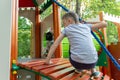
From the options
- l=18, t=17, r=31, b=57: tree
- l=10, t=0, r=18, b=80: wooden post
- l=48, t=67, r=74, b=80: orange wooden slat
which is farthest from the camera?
l=18, t=17, r=31, b=57: tree

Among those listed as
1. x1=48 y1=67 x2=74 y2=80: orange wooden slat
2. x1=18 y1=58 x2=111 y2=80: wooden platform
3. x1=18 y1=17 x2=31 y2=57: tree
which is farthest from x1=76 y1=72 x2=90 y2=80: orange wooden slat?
x1=18 y1=17 x2=31 y2=57: tree

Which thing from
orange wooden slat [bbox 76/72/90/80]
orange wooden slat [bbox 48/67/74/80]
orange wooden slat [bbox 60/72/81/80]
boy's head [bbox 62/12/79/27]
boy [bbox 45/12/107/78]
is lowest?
orange wooden slat [bbox 76/72/90/80]

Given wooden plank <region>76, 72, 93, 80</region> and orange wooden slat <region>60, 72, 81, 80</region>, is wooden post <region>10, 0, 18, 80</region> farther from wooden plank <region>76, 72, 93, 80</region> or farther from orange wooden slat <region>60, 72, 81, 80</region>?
wooden plank <region>76, 72, 93, 80</region>


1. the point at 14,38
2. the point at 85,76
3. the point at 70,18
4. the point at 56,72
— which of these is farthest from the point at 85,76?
the point at 14,38

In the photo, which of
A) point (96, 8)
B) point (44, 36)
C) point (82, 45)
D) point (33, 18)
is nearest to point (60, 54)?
point (44, 36)

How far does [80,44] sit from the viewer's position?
84.0 inches

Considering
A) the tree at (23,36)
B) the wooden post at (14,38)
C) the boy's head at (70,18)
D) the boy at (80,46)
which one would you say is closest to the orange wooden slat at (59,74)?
the boy at (80,46)

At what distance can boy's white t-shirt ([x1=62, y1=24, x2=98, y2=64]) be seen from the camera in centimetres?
211

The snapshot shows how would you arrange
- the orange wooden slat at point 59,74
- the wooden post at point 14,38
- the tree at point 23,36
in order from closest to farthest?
1. the orange wooden slat at point 59,74
2. the wooden post at point 14,38
3. the tree at point 23,36

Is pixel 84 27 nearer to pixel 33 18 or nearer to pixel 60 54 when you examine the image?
pixel 60 54

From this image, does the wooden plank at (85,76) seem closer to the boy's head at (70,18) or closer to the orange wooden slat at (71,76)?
the orange wooden slat at (71,76)

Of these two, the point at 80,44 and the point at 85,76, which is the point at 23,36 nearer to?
the point at 85,76

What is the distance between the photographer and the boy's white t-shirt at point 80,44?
2107mm

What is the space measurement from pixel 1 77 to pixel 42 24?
2.59 meters
